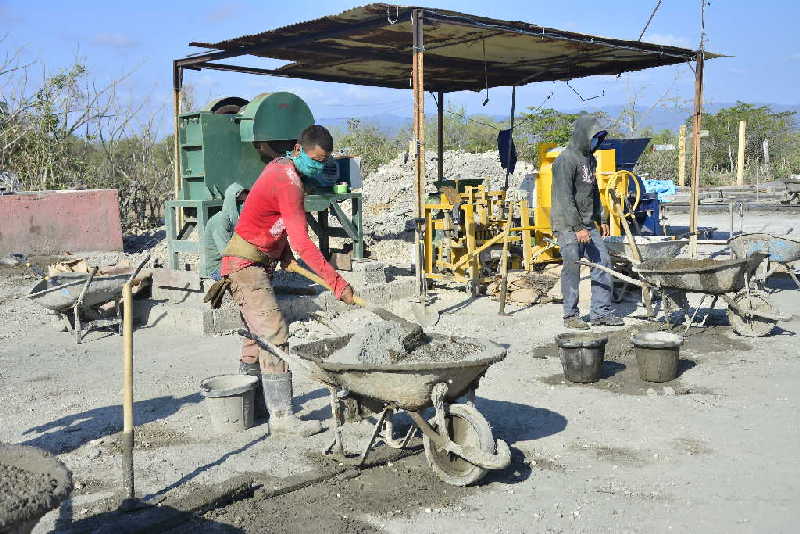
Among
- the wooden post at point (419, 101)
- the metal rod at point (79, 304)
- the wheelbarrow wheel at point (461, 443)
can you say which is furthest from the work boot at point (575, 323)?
the metal rod at point (79, 304)

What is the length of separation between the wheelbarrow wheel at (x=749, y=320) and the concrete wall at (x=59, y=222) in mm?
10511

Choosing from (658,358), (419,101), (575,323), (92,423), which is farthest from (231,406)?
(419,101)

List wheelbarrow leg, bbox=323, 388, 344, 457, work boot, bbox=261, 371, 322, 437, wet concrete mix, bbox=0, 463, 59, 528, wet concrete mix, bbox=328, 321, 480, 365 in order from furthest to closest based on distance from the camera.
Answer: work boot, bbox=261, 371, 322, 437 → wheelbarrow leg, bbox=323, 388, 344, 457 → wet concrete mix, bbox=328, 321, 480, 365 → wet concrete mix, bbox=0, 463, 59, 528

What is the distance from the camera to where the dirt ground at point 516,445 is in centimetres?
392

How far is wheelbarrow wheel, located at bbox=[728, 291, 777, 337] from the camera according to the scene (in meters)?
7.50

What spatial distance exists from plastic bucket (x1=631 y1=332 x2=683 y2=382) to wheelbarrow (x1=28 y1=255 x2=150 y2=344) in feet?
16.0

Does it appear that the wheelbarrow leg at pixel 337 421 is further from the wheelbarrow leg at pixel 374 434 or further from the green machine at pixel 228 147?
the green machine at pixel 228 147

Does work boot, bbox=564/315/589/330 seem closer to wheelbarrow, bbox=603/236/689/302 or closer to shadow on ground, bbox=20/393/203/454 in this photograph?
wheelbarrow, bbox=603/236/689/302

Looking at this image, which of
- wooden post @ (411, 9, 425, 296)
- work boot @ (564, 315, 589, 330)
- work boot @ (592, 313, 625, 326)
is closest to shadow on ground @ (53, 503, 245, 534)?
work boot @ (564, 315, 589, 330)

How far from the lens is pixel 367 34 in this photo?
962 cm

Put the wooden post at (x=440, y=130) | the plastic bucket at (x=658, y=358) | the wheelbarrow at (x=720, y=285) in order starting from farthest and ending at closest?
the wooden post at (x=440, y=130), the wheelbarrow at (x=720, y=285), the plastic bucket at (x=658, y=358)

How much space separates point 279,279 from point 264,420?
4.40m

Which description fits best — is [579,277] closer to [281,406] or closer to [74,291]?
[281,406]

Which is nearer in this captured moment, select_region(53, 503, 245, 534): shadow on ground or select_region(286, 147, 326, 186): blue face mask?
select_region(53, 503, 245, 534): shadow on ground
